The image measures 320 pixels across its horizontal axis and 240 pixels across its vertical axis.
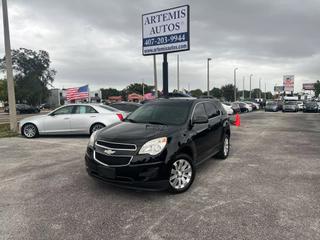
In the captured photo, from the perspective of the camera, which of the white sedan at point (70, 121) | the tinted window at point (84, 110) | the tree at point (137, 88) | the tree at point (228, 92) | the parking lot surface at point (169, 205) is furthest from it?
the tree at point (137, 88)

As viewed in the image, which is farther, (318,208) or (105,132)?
(105,132)

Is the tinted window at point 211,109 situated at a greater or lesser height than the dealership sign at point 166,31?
lesser

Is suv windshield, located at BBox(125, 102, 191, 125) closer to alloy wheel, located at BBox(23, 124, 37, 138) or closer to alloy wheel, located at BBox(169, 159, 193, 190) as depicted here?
alloy wheel, located at BBox(169, 159, 193, 190)

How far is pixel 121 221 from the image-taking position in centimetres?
351

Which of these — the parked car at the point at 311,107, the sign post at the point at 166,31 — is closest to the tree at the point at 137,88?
the parked car at the point at 311,107

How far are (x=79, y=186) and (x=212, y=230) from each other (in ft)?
8.80

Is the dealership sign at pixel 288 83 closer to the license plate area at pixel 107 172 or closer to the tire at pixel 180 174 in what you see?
the tire at pixel 180 174

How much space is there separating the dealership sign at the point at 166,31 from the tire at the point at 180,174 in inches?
373

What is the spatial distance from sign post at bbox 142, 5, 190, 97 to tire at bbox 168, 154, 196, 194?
923cm

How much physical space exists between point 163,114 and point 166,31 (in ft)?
29.9

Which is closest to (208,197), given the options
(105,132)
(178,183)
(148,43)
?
(178,183)

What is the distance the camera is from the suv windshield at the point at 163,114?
5.11 metres

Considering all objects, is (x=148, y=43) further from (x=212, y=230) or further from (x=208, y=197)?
(x=212, y=230)

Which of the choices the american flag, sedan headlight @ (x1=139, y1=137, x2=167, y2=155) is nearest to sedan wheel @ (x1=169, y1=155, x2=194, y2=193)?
sedan headlight @ (x1=139, y1=137, x2=167, y2=155)
